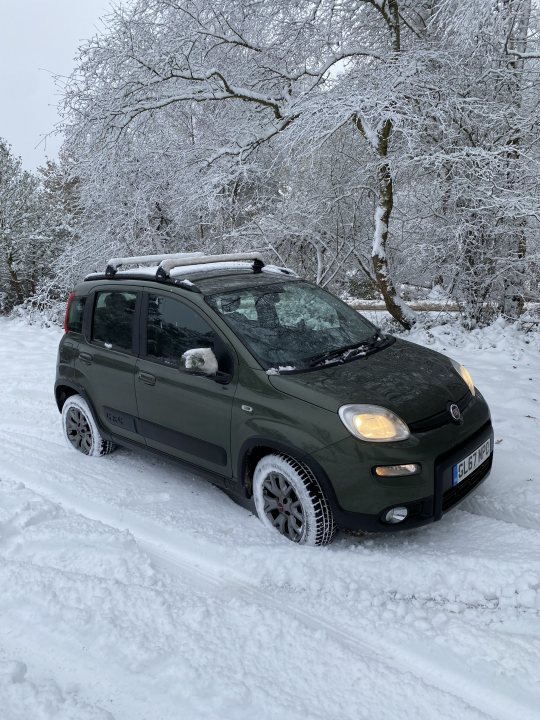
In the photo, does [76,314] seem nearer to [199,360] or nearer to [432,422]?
[199,360]

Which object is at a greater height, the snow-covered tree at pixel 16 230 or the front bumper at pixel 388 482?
the snow-covered tree at pixel 16 230

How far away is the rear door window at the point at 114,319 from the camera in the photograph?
4.43 metres

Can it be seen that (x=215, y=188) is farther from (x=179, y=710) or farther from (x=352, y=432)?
(x=179, y=710)

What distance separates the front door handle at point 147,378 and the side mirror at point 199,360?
59cm

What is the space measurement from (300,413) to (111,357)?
192 centimetres

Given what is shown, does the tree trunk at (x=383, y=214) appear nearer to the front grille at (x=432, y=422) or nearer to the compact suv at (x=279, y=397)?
the compact suv at (x=279, y=397)

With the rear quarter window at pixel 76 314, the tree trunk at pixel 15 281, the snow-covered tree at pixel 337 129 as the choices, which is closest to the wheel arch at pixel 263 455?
the rear quarter window at pixel 76 314

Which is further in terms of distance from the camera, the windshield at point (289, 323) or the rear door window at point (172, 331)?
the rear door window at point (172, 331)

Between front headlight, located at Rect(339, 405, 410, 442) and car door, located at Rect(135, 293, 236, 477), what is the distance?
0.83 meters

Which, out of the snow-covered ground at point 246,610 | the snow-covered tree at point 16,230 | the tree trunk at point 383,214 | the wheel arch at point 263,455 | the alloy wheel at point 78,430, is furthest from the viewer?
the snow-covered tree at point 16,230

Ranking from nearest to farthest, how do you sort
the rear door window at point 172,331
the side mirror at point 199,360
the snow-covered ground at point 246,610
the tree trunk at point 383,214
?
the snow-covered ground at point 246,610, the side mirror at point 199,360, the rear door window at point 172,331, the tree trunk at point 383,214

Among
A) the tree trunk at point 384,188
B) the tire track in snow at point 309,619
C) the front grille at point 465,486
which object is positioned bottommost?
the tire track in snow at point 309,619

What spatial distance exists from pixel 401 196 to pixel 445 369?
6.06m

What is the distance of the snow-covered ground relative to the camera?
7.43 ft
